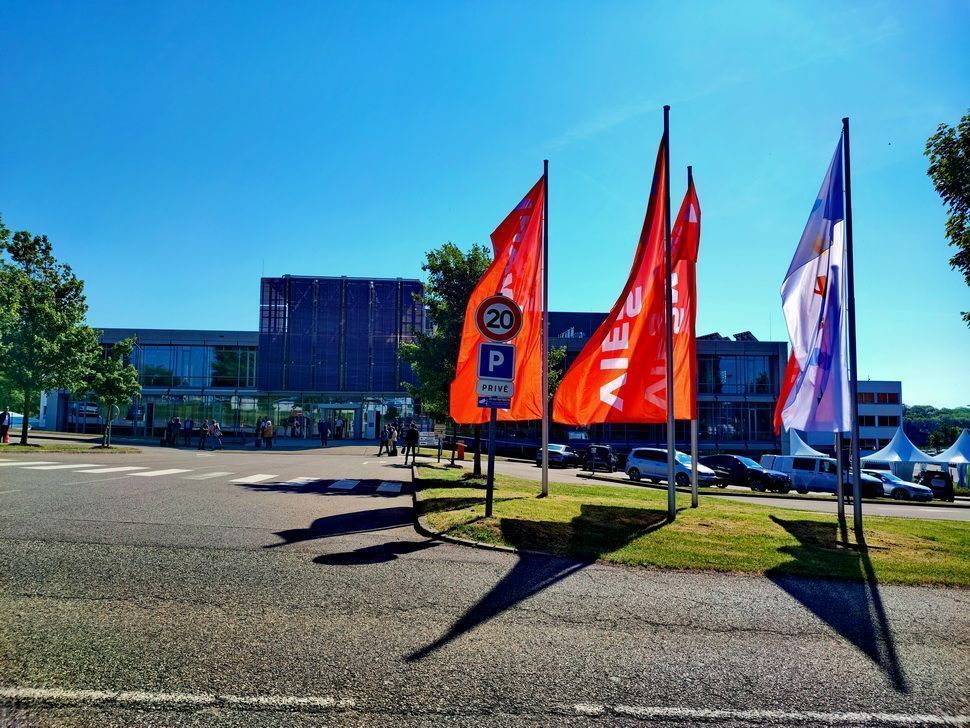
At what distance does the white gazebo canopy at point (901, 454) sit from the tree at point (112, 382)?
144ft

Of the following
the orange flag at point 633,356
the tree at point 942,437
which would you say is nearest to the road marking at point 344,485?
the orange flag at point 633,356

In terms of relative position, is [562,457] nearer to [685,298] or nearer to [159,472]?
[159,472]

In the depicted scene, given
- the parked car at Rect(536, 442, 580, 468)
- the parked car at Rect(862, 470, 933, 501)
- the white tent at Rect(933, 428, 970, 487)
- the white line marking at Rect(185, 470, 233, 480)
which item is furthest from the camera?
the parked car at Rect(536, 442, 580, 468)

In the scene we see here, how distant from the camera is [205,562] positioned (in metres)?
6.56

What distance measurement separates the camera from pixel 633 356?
→ 11562mm

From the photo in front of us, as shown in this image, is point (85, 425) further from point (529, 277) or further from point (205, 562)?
point (205, 562)

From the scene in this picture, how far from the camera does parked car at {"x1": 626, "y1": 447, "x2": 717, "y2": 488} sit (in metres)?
30.4

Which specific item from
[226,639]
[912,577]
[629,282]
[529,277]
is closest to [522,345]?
[529,277]

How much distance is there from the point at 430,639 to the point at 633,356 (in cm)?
800

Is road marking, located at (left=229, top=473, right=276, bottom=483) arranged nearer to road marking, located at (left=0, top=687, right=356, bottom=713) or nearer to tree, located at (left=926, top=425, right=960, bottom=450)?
road marking, located at (left=0, top=687, right=356, bottom=713)

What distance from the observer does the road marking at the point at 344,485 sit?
1593cm

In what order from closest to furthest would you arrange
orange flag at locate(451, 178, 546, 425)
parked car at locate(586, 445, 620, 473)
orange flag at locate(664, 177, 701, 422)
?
orange flag at locate(664, 177, 701, 422) → orange flag at locate(451, 178, 546, 425) → parked car at locate(586, 445, 620, 473)

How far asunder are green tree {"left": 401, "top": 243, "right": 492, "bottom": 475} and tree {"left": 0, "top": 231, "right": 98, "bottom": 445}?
18387mm

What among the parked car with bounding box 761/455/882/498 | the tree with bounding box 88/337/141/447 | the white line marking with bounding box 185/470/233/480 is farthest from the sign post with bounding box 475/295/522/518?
the tree with bounding box 88/337/141/447
